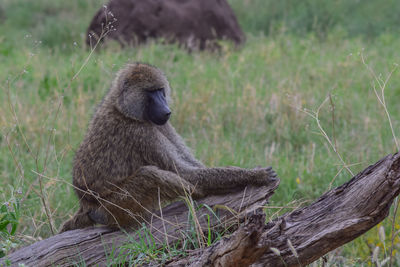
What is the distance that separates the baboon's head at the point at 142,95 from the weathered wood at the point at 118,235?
601 mm

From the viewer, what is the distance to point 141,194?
3.41 m

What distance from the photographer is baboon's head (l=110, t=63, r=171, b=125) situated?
3.61 metres

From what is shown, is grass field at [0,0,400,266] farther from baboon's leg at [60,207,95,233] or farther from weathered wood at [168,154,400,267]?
weathered wood at [168,154,400,267]

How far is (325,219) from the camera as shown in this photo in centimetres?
260

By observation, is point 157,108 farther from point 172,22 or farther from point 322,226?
point 172,22

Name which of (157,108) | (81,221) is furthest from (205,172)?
(81,221)

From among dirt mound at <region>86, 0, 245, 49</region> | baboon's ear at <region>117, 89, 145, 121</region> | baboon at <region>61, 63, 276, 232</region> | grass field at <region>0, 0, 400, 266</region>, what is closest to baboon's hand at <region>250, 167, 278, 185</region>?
baboon at <region>61, 63, 276, 232</region>

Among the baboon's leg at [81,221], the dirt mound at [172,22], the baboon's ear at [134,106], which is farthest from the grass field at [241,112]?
the dirt mound at [172,22]

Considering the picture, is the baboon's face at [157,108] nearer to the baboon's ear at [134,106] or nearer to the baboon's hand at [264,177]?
the baboon's ear at [134,106]

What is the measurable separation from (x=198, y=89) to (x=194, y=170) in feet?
9.83

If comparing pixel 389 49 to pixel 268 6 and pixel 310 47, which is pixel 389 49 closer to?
pixel 310 47

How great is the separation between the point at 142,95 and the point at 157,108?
6.3 inches

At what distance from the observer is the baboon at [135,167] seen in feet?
11.2

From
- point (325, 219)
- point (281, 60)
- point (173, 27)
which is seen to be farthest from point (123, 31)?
point (325, 219)
